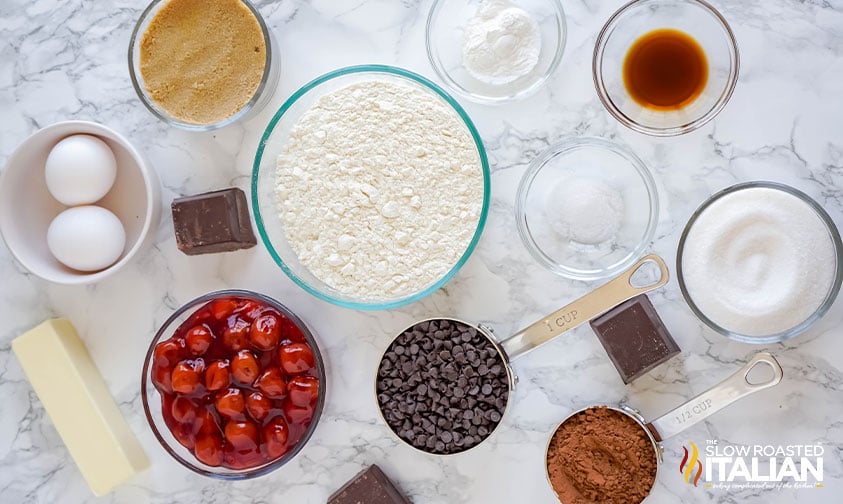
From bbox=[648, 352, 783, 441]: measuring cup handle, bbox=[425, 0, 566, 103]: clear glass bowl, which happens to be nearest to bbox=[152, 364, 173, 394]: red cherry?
bbox=[425, 0, 566, 103]: clear glass bowl

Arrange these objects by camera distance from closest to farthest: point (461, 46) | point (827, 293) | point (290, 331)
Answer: point (827, 293) → point (290, 331) → point (461, 46)

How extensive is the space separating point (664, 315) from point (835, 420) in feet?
1.80

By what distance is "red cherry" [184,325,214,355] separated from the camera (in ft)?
6.15

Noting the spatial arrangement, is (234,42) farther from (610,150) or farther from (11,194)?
(610,150)

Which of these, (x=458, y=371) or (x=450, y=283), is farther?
(x=450, y=283)

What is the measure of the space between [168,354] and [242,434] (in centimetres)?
29

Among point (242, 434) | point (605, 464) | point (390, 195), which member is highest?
point (390, 195)

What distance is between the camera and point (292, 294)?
2066mm

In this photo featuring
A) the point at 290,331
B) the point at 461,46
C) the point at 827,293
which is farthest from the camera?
the point at 461,46

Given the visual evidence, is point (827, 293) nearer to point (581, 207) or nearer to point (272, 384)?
point (581, 207)

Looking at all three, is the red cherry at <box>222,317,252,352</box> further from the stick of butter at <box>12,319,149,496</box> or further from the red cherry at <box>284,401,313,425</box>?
the stick of butter at <box>12,319,149,496</box>

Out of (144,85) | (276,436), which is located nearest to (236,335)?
(276,436)

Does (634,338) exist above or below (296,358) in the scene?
below

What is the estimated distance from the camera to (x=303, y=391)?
6.12 ft
